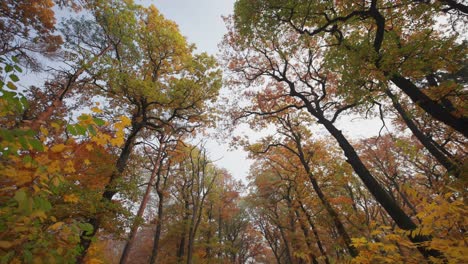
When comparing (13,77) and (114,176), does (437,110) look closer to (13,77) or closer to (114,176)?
(13,77)

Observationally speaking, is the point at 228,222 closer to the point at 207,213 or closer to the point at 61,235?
the point at 207,213

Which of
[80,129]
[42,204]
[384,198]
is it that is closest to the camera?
[42,204]

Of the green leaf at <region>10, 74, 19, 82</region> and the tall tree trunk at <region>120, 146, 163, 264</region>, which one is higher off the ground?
the tall tree trunk at <region>120, 146, 163, 264</region>

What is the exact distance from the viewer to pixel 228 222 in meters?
25.0

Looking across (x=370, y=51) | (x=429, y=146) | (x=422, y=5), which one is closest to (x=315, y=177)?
(x=429, y=146)

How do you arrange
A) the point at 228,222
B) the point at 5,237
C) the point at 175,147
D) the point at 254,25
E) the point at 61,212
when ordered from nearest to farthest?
the point at 5,237 → the point at 61,212 → the point at 254,25 → the point at 175,147 → the point at 228,222

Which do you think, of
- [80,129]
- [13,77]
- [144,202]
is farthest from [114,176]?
[80,129]

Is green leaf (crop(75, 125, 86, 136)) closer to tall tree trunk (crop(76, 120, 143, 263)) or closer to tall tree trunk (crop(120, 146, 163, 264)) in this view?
tall tree trunk (crop(76, 120, 143, 263))

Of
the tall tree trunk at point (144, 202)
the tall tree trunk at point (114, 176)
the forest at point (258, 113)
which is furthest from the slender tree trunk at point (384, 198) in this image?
the tall tree trunk at point (144, 202)

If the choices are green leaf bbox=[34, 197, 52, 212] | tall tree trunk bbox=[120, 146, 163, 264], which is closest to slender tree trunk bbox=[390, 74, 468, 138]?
green leaf bbox=[34, 197, 52, 212]

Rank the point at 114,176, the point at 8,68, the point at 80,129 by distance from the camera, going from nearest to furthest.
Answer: the point at 80,129, the point at 8,68, the point at 114,176

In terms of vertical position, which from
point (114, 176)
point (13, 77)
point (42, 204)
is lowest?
point (42, 204)

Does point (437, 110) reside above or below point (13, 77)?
above

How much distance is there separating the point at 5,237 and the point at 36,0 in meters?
11.8
